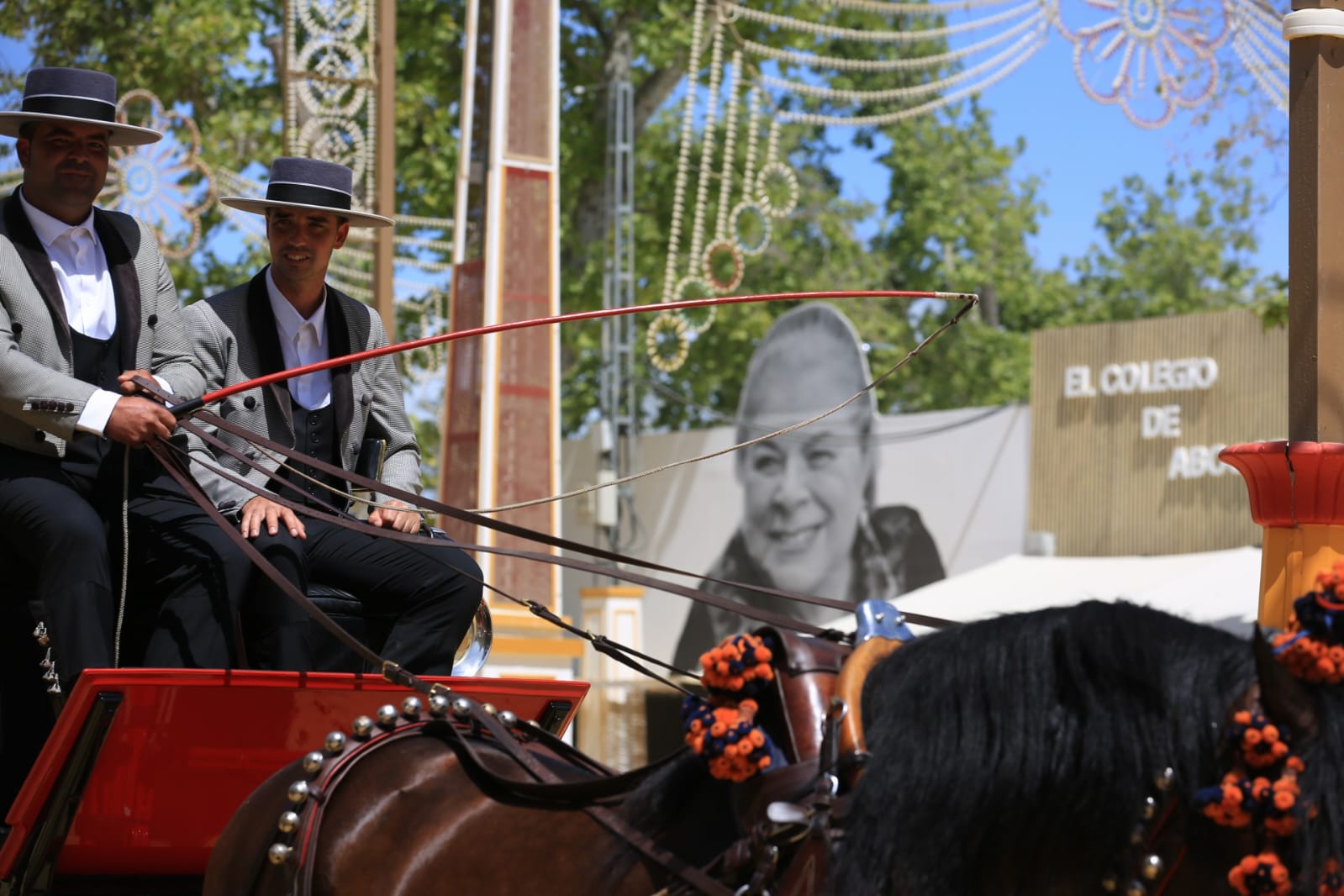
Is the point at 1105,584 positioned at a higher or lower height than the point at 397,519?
lower

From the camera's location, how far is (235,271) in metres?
19.9

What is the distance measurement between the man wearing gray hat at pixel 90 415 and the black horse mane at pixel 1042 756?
208cm

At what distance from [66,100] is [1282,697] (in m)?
3.14

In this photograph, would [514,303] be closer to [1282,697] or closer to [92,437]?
[92,437]

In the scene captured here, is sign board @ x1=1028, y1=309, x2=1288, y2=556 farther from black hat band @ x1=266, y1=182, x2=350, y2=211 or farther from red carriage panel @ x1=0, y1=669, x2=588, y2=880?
red carriage panel @ x1=0, y1=669, x2=588, y2=880

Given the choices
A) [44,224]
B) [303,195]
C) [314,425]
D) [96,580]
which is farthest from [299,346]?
[96,580]

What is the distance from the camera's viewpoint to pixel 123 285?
4.23 m

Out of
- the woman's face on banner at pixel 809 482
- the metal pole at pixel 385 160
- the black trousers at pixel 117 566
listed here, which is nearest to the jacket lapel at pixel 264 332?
the black trousers at pixel 117 566

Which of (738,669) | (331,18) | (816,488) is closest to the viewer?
(738,669)

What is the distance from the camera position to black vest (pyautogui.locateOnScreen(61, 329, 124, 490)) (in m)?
4.07

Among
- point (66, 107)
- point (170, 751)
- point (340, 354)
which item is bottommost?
point (170, 751)

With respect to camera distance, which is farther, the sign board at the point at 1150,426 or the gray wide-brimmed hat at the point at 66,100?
the sign board at the point at 1150,426

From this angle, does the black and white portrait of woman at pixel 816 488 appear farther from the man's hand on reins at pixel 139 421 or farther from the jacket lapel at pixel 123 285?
the man's hand on reins at pixel 139 421

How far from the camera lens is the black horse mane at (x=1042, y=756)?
86.3 inches
